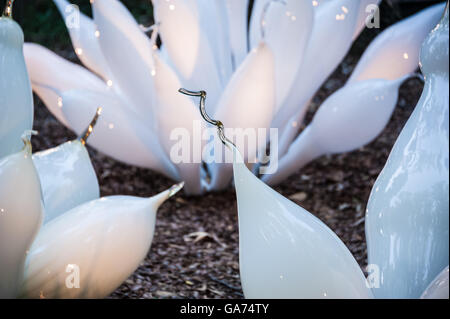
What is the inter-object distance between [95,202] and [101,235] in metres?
0.05

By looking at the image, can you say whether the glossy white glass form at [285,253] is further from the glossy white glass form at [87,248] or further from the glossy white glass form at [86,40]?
the glossy white glass form at [86,40]

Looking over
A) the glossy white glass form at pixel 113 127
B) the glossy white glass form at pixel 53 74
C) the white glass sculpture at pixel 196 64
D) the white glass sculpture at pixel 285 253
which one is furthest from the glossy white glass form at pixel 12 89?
the glossy white glass form at pixel 53 74

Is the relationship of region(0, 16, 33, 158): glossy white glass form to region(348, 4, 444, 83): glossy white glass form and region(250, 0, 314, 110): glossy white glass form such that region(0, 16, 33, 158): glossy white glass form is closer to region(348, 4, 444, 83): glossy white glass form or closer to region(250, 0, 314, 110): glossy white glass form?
region(250, 0, 314, 110): glossy white glass form

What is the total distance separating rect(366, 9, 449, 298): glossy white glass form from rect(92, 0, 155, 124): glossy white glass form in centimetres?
102

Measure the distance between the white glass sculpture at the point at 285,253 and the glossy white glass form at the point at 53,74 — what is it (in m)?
1.19

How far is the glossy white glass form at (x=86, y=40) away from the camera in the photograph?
182cm

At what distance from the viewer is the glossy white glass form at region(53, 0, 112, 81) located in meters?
1.82

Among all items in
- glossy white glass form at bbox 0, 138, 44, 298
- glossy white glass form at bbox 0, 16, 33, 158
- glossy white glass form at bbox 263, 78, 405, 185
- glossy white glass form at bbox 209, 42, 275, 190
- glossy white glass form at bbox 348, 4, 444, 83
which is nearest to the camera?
glossy white glass form at bbox 0, 138, 44, 298

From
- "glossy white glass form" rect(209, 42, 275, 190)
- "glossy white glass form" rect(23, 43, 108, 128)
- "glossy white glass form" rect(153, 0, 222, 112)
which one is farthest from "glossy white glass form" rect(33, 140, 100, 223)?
"glossy white glass form" rect(23, 43, 108, 128)

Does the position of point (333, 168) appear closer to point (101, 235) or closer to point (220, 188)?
point (220, 188)

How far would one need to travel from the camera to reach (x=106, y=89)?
1.81 m

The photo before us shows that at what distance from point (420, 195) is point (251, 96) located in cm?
88

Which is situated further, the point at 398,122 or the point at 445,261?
the point at 398,122

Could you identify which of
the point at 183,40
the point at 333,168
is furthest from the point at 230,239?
the point at 333,168
